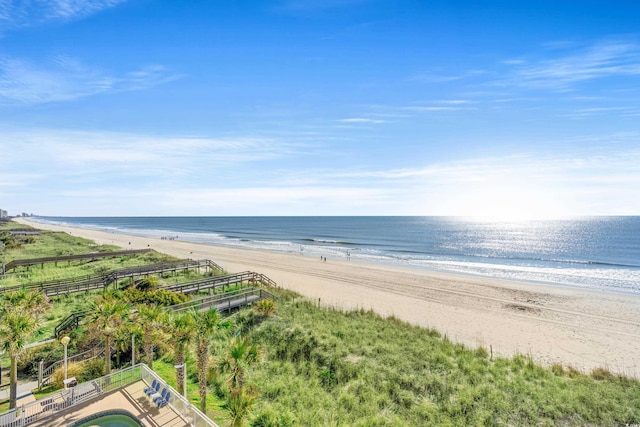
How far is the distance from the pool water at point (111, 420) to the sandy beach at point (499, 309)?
18.6 m

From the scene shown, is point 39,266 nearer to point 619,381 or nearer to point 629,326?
point 619,381

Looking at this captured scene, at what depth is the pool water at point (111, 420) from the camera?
1174cm

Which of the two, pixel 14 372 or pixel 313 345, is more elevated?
pixel 14 372

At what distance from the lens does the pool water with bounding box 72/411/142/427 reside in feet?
38.5

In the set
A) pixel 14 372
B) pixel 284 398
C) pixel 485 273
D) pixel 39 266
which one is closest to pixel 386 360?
pixel 284 398

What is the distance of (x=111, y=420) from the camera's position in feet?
39.9

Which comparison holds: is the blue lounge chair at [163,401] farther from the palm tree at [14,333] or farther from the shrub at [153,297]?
the shrub at [153,297]

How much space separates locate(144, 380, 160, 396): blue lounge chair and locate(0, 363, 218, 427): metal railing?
20 cm

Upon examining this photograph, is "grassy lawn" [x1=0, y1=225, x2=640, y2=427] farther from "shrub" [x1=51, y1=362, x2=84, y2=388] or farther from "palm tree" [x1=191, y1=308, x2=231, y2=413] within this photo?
"shrub" [x1=51, y1=362, x2=84, y2=388]

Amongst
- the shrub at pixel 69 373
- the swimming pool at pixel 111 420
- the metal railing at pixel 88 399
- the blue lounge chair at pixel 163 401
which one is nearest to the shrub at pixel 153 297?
the shrub at pixel 69 373

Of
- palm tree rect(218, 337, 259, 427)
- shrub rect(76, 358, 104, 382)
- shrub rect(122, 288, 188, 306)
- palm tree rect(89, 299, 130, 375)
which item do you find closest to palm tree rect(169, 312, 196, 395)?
palm tree rect(218, 337, 259, 427)

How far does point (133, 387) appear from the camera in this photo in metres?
14.0

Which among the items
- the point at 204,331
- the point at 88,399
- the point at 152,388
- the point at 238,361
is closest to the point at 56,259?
the point at 88,399

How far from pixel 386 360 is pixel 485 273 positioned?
37786 mm
